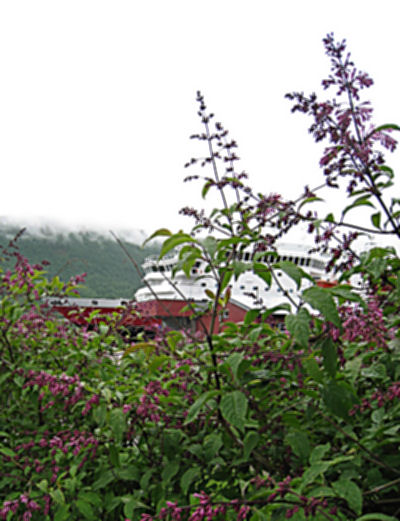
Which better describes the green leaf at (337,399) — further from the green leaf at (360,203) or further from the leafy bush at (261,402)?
the green leaf at (360,203)

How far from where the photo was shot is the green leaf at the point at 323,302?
93 cm

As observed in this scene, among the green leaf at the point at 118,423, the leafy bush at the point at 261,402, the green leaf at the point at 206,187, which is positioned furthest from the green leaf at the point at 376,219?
the green leaf at the point at 118,423

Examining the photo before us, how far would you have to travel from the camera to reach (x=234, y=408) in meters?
1.03

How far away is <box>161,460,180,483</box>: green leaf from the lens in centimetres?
132

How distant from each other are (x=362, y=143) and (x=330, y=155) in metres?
0.10

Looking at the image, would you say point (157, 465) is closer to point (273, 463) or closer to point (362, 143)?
point (273, 463)

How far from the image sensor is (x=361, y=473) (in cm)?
118

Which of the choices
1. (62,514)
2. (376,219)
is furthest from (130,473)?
(376,219)

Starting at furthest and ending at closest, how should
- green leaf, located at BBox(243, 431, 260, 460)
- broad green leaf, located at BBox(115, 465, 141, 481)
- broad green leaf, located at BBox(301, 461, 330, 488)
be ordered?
broad green leaf, located at BBox(115, 465, 141, 481) < green leaf, located at BBox(243, 431, 260, 460) < broad green leaf, located at BBox(301, 461, 330, 488)

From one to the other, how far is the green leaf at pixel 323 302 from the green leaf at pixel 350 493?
35cm

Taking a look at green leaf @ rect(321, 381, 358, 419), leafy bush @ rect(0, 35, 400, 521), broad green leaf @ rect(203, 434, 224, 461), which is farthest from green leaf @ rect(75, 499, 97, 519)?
green leaf @ rect(321, 381, 358, 419)

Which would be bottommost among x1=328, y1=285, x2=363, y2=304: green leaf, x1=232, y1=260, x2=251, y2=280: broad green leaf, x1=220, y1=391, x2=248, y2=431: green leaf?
x1=220, y1=391, x2=248, y2=431: green leaf

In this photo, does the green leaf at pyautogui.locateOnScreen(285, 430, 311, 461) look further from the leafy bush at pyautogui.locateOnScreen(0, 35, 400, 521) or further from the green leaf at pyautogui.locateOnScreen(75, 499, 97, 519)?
the green leaf at pyautogui.locateOnScreen(75, 499, 97, 519)

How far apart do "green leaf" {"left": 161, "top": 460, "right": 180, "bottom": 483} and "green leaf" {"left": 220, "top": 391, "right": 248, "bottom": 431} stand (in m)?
0.42
